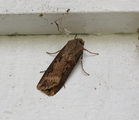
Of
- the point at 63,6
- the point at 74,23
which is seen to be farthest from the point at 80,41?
the point at 63,6

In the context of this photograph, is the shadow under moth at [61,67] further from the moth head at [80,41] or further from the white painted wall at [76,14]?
the white painted wall at [76,14]

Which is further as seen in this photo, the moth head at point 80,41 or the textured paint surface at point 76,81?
the moth head at point 80,41

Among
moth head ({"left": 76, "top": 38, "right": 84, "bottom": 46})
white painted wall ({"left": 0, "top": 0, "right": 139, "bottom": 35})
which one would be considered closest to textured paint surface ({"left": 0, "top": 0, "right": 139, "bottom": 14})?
white painted wall ({"left": 0, "top": 0, "right": 139, "bottom": 35})

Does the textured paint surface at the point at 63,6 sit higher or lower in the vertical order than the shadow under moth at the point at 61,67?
higher

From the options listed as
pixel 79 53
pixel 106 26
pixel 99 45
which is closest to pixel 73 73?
pixel 79 53

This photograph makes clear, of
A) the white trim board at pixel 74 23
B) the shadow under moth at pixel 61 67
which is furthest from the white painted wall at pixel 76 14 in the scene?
the shadow under moth at pixel 61 67

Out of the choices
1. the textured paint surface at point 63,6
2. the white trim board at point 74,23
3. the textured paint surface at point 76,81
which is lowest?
the textured paint surface at point 76,81
